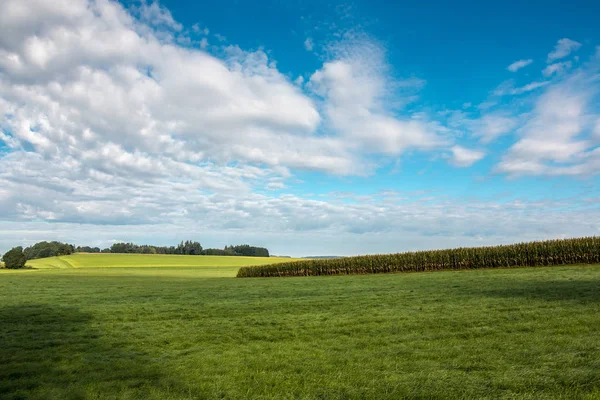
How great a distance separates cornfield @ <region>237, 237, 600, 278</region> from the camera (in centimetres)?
3544

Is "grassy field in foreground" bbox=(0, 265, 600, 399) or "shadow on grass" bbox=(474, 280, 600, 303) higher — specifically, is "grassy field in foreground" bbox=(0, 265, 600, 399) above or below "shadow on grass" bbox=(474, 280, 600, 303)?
below

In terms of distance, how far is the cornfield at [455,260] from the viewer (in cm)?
3544

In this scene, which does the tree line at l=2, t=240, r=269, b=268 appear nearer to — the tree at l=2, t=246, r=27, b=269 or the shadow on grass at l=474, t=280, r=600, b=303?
the tree at l=2, t=246, r=27, b=269

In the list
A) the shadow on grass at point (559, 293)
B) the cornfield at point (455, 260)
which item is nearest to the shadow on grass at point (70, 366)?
the shadow on grass at point (559, 293)

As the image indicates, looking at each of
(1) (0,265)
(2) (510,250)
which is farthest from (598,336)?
(1) (0,265)

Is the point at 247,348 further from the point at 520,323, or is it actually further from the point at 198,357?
the point at 520,323

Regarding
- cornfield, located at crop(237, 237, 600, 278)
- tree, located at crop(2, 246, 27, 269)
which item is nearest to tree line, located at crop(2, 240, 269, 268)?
tree, located at crop(2, 246, 27, 269)

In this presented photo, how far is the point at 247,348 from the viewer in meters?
8.60

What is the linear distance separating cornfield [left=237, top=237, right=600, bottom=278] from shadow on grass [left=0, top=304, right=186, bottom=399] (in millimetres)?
35156

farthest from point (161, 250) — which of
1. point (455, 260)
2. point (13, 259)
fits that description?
point (455, 260)

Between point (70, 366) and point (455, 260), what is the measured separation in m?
38.7

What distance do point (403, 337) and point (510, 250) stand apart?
1319 inches

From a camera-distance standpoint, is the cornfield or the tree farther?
the tree

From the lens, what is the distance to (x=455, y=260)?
39.9 meters
